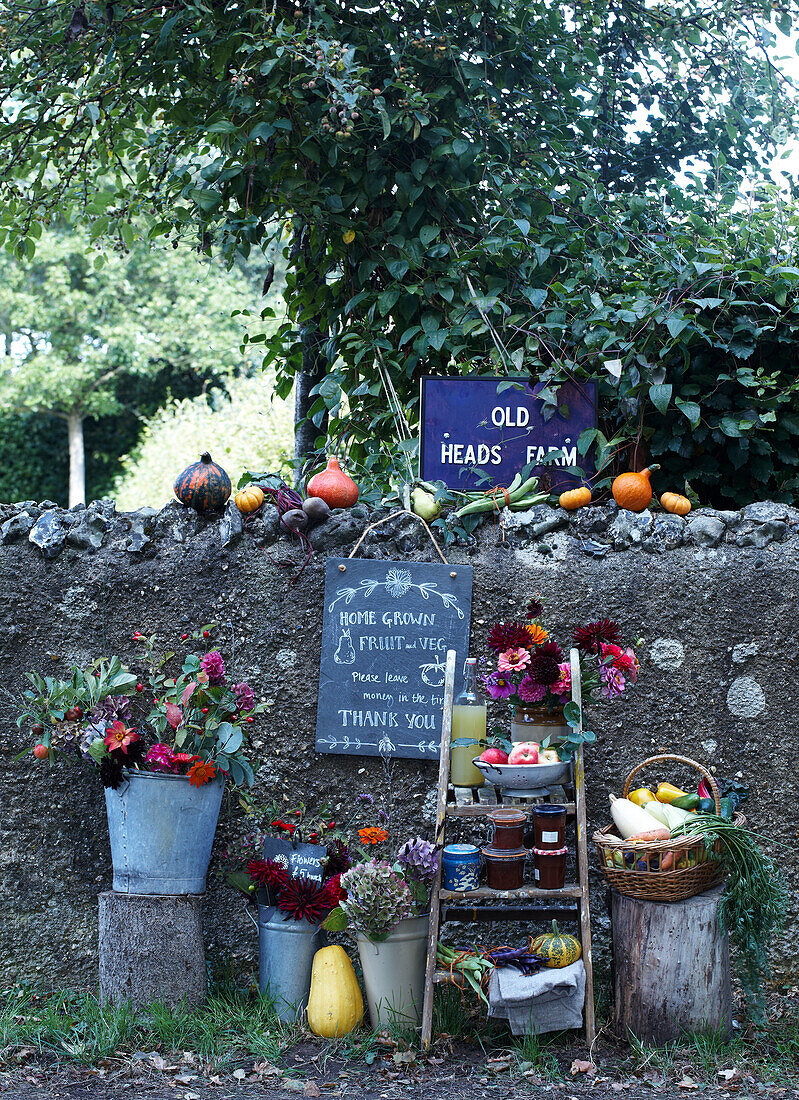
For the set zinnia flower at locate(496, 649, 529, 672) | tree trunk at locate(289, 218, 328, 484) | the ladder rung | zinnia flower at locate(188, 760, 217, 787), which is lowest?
the ladder rung

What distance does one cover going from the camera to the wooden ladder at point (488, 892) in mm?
2600

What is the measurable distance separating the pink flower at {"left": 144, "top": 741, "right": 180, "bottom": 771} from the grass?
694mm

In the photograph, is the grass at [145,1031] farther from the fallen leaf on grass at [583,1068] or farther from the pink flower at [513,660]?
the pink flower at [513,660]

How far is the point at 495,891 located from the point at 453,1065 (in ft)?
1.59

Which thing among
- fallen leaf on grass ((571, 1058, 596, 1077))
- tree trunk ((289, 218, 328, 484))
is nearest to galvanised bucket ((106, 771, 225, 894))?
fallen leaf on grass ((571, 1058, 596, 1077))

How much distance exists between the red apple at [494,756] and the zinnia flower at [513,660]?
0.78 feet

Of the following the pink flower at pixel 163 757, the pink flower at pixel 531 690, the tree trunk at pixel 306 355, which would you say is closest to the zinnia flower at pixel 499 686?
the pink flower at pixel 531 690

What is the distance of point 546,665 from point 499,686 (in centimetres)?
17

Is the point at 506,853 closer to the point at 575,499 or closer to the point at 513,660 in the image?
the point at 513,660

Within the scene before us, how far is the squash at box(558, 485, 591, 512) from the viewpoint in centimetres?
327

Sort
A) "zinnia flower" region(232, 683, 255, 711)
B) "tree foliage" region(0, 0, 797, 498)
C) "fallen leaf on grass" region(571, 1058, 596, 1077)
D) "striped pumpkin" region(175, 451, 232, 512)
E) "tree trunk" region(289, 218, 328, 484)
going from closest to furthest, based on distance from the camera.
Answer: "fallen leaf on grass" region(571, 1058, 596, 1077), "zinnia flower" region(232, 683, 255, 711), "striped pumpkin" region(175, 451, 232, 512), "tree foliage" region(0, 0, 797, 498), "tree trunk" region(289, 218, 328, 484)

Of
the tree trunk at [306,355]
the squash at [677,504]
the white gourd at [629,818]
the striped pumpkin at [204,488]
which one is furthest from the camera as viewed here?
the tree trunk at [306,355]

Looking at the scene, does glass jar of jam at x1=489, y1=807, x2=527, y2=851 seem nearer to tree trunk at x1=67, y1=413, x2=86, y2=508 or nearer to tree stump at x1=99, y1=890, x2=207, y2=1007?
tree stump at x1=99, y1=890, x2=207, y2=1007

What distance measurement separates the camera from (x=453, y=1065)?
2.57m
